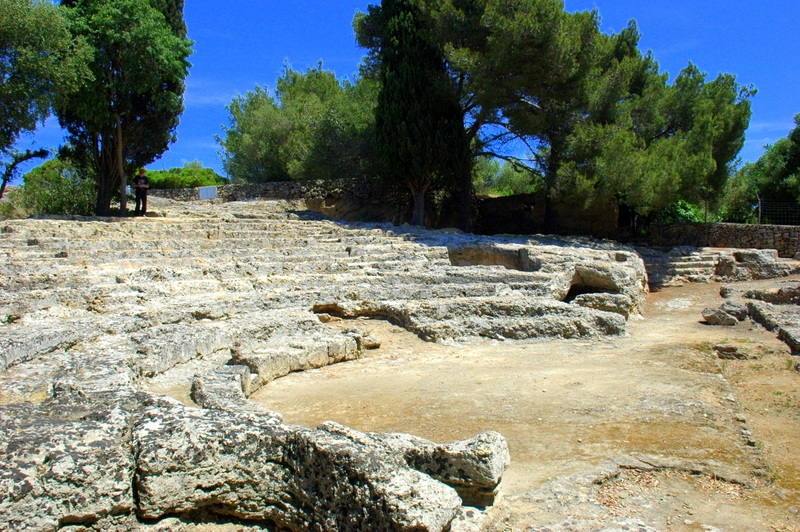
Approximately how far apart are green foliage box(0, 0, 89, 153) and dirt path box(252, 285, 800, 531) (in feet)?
28.7

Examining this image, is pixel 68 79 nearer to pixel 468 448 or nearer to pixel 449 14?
pixel 449 14

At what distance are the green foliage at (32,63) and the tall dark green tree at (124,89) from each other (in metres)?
0.84

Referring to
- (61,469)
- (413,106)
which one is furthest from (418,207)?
(61,469)

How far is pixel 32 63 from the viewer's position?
40.5 feet

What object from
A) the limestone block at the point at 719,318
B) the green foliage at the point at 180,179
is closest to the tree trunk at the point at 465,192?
the limestone block at the point at 719,318

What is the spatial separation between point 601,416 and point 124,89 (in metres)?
13.8

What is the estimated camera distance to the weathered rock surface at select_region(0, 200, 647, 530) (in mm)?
2764

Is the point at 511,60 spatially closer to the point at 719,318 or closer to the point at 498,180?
the point at 719,318

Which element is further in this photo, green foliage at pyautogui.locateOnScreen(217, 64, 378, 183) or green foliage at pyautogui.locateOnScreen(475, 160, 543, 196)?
green foliage at pyautogui.locateOnScreen(475, 160, 543, 196)

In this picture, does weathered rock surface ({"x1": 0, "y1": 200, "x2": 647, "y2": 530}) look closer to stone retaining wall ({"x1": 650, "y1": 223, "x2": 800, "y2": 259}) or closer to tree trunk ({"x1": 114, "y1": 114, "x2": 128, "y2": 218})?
tree trunk ({"x1": 114, "y1": 114, "x2": 128, "y2": 218})

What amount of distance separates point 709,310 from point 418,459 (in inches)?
368

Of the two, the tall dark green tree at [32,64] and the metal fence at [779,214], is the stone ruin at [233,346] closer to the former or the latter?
the tall dark green tree at [32,64]

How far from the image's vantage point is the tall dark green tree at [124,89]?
14375 mm

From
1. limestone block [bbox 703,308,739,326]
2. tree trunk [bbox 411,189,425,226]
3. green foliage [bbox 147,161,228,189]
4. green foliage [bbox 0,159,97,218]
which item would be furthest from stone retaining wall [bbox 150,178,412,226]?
limestone block [bbox 703,308,739,326]
